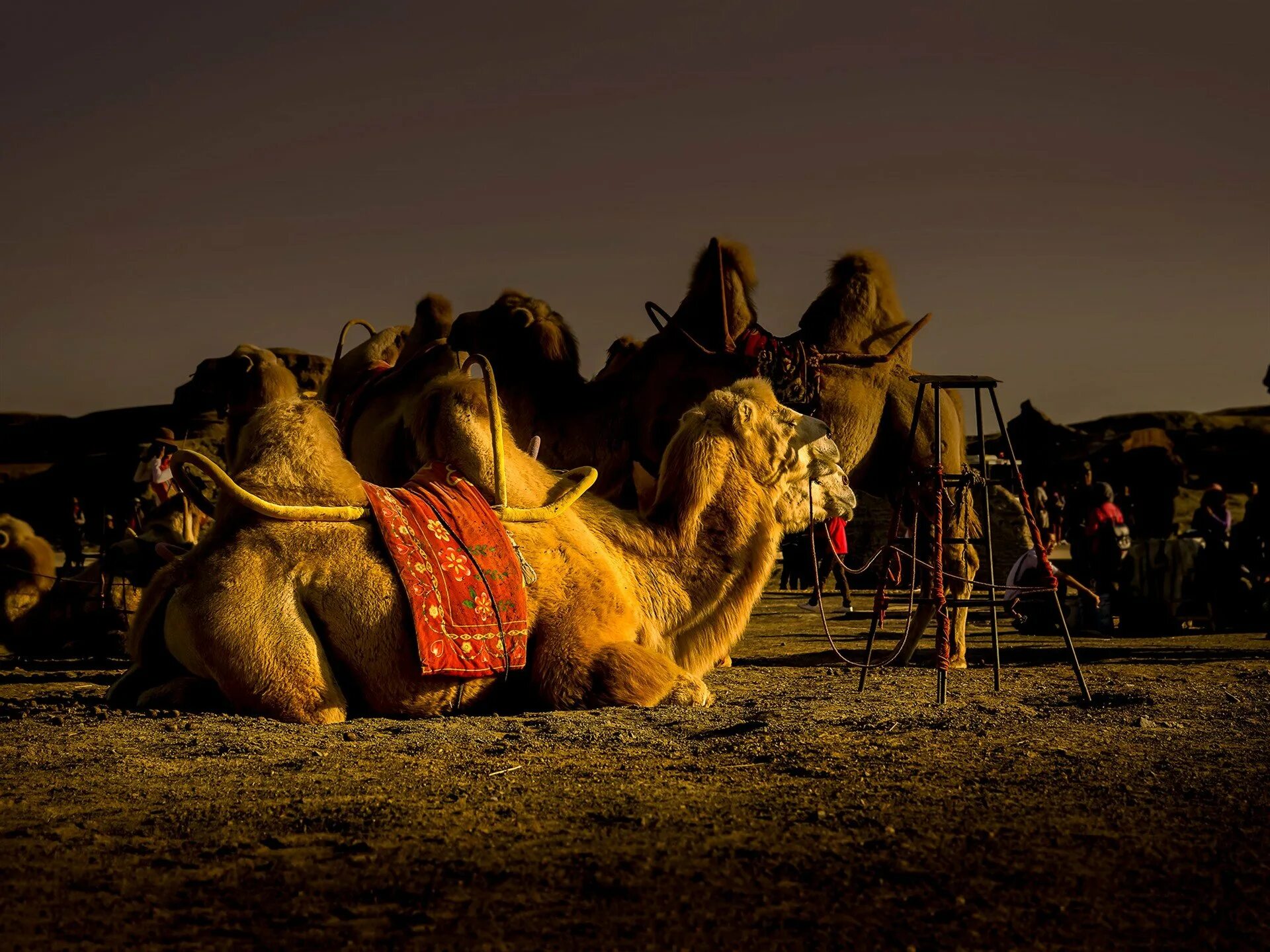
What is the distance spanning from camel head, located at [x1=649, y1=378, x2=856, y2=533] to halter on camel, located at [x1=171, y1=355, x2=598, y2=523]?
457mm

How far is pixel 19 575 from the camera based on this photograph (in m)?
10.7

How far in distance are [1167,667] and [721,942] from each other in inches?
287

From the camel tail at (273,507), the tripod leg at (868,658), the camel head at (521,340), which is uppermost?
the camel head at (521,340)

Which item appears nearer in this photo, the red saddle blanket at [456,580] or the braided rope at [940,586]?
the red saddle blanket at [456,580]

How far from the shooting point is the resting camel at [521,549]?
206 inches

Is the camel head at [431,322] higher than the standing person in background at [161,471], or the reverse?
the camel head at [431,322]

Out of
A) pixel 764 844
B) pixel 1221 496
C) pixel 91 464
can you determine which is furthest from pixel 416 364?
pixel 91 464

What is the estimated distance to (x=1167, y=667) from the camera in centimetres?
902

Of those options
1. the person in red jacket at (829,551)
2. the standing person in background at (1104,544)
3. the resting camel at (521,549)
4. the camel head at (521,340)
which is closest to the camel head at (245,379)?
the camel head at (521,340)

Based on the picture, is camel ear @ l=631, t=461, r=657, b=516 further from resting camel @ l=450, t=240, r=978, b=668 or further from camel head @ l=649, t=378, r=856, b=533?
resting camel @ l=450, t=240, r=978, b=668

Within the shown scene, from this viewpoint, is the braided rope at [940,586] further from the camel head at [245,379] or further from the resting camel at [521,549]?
the camel head at [245,379]

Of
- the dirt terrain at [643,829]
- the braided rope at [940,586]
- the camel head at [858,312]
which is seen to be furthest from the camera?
the camel head at [858,312]

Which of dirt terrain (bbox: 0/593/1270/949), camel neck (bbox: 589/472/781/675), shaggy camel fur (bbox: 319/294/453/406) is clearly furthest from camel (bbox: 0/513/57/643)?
camel neck (bbox: 589/472/781/675)

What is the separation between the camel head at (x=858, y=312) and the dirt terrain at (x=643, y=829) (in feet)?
14.8
